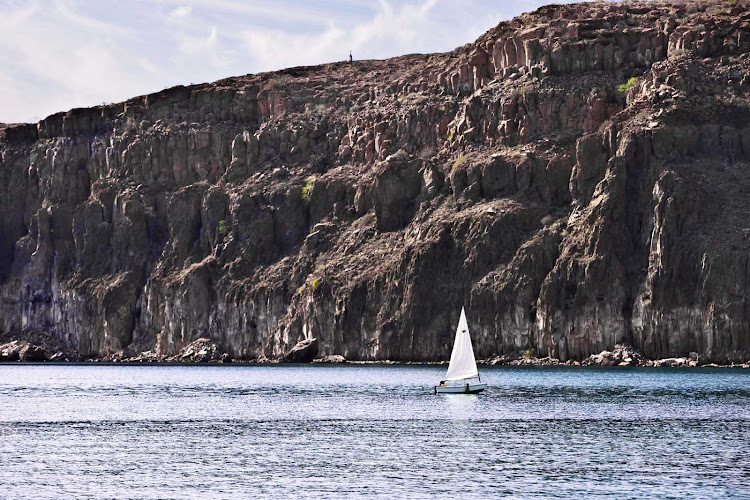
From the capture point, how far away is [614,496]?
5200cm

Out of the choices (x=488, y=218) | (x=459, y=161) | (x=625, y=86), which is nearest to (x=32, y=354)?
(x=459, y=161)

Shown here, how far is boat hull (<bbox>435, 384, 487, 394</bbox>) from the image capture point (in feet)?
342

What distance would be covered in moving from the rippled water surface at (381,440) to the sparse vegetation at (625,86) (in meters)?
55.5

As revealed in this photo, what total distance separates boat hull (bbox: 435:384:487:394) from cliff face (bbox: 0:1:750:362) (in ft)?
147

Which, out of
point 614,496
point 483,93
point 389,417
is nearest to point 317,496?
point 614,496

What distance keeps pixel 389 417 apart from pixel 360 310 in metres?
82.3

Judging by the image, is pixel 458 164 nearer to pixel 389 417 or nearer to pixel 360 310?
pixel 360 310

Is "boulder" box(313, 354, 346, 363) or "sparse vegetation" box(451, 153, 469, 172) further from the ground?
"sparse vegetation" box(451, 153, 469, 172)

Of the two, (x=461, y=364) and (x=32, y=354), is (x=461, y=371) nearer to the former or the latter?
(x=461, y=364)

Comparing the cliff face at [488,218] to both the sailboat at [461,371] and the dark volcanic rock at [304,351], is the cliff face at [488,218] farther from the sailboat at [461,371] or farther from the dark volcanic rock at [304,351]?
the sailboat at [461,371]

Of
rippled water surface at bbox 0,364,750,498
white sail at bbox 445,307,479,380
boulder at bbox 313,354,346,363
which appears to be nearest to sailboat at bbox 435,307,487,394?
white sail at bbox 445,307,479,380

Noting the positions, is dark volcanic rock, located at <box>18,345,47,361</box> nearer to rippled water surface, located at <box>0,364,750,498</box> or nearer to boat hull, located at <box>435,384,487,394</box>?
rippled water surface, located at <box>0,364,750,498</box>

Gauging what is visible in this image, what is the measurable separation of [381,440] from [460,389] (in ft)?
110

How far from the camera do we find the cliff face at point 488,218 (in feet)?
490
